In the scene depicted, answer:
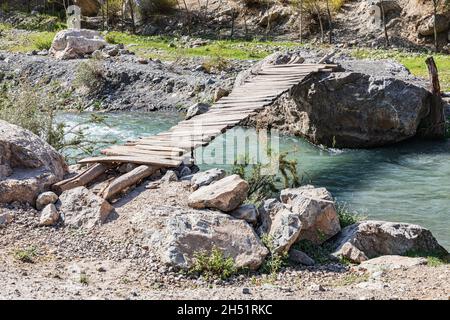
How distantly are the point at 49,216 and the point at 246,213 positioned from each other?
2.25m

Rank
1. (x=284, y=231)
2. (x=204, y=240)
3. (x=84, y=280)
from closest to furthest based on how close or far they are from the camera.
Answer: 1. (x=84, y=280)
2. (x=204, y=240)
3. (x=284, y=231)

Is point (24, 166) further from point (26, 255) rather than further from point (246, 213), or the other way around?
point (246, 213)

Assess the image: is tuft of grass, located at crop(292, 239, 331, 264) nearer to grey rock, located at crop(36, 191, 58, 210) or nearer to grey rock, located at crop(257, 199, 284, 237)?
grey rock, located at crop(257, 199, 284, 237)

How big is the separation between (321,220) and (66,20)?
33.6 meters

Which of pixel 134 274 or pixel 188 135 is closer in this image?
pixel 134 274

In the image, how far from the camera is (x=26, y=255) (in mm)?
7273

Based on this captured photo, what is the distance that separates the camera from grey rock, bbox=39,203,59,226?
8094 millimetres


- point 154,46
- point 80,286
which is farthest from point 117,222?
point 154,46

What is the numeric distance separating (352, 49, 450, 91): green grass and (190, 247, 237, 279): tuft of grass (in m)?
15.4

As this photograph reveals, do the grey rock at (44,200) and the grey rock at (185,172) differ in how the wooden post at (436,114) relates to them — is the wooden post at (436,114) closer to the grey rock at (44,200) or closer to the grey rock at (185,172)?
the grey rock at (185,172)

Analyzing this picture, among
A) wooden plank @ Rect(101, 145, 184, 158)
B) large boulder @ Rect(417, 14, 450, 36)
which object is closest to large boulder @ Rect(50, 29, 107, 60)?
large boulder @ Rect(417, 14, 450, 36)

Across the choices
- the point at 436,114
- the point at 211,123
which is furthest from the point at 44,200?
the point at 436,114

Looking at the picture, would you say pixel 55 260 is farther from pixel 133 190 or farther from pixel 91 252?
pixel 133 190

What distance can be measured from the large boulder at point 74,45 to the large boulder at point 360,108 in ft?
37.8
